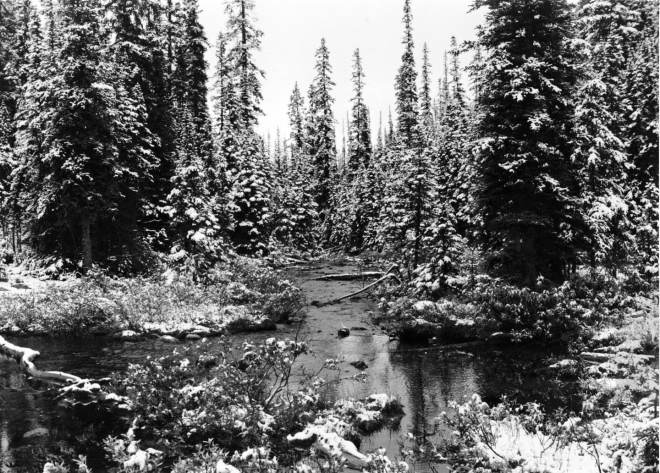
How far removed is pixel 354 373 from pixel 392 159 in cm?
3222

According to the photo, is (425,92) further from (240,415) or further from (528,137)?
(240,415)

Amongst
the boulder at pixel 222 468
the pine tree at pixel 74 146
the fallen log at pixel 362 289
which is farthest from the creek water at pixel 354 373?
the pine tree at pixel 74 146

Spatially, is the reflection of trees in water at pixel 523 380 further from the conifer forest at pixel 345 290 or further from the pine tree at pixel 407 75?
the pine tree at pixel 407 75

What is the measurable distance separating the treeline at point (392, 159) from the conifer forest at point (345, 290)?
13 cm

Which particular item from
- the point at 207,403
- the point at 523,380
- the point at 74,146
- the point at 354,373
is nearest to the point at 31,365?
the point at 207,403

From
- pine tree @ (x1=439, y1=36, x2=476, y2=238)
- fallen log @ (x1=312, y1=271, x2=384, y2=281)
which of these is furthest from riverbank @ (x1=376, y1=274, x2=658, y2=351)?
pine tree @ (x1=439, y1=36, x2=476, y2=238)

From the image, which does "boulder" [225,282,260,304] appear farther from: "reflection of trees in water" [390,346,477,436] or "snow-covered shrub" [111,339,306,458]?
"snow-covered shrub" [111,339,306,458]

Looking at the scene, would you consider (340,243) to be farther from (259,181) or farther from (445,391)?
(445,391)

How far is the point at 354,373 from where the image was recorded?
1412 cm

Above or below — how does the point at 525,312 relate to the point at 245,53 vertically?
below

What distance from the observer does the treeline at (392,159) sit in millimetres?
18016

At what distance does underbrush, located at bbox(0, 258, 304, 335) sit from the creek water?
917 millimetres

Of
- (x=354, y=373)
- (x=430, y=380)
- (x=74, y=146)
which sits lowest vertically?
(x=430, y=380)

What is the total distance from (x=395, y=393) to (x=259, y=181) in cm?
2376
